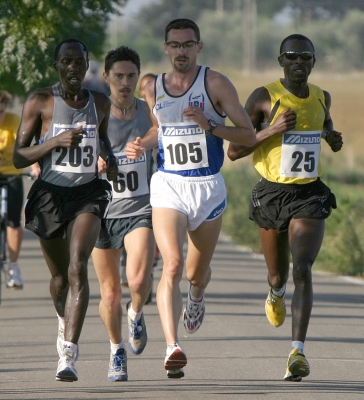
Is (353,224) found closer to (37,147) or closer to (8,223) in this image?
(8,223)

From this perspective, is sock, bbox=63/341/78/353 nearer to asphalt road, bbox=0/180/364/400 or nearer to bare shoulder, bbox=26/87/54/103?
asphalt road, bbox=0/180/364/400

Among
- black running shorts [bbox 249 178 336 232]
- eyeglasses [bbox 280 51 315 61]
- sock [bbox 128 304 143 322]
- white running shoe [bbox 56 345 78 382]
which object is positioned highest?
eyeglasses [bbox 280 51 315 61]

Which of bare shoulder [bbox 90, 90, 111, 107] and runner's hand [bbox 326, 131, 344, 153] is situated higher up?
bare shoulder [bbox 90, 90, 111, 107]

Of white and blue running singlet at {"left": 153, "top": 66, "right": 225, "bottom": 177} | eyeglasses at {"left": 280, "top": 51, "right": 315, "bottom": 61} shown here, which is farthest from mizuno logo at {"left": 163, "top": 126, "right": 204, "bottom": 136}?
eyeglasses at {"left": 280, "top": 51, "right": 315, "bottom": 61}

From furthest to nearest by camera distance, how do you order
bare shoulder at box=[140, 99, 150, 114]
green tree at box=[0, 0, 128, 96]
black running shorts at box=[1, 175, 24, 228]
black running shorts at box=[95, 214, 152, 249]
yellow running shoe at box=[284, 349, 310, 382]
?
black running shorts at box=[1, 175, 24, 228], green tree at box=[0, 0, 128, 96], bare shoulder at box=[140, 99, 150, 114], black running shorts at box=[95, 214, 152, 249], yellow running shoe at box=[284, 349, 310, 382]

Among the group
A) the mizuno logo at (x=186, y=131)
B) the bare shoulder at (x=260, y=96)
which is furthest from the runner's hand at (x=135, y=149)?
the bare shoulder at (x=260, y=96)

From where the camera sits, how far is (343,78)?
192ft

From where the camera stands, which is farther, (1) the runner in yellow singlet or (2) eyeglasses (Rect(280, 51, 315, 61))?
(2) eyeglasses (Rect(280, 51, 315, 61))

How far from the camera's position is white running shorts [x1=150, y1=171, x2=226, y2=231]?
8117 mm

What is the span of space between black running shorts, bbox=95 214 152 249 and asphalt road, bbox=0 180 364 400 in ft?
3.07

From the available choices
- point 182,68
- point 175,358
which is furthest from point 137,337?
point 182,68

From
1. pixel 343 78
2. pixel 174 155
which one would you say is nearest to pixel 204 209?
pixel 174 155

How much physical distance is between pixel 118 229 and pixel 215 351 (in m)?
1.60

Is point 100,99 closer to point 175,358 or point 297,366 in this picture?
point 175,358
